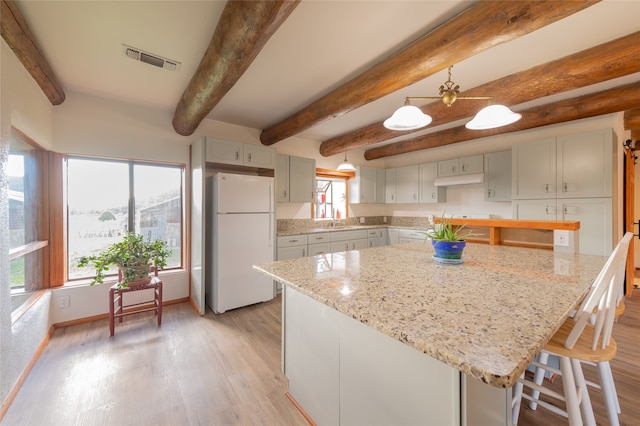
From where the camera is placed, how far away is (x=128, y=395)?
1785mm

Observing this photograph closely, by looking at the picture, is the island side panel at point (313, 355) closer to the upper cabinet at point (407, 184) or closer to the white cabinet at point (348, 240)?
the white cabinet at point (348, 240)

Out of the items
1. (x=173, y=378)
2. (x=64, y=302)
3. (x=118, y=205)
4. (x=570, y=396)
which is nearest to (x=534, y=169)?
(x=570, y=396)

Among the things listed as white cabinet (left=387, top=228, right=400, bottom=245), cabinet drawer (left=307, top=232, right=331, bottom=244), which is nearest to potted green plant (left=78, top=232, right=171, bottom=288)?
cabinet drawer (left=307, top=232, right=331, bottom=244)

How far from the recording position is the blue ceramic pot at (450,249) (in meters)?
1.64

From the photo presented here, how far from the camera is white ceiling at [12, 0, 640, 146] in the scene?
163cm

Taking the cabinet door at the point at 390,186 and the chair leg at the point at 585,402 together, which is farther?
the cabinet door at the point at 390,186

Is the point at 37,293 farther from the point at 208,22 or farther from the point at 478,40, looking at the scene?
the point at 478,40

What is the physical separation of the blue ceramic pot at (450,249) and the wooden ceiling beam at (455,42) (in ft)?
4.13

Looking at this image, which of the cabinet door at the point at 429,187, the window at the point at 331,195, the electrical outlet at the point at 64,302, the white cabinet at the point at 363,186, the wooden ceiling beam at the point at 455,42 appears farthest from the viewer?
the white cabinet at the point at 363,186

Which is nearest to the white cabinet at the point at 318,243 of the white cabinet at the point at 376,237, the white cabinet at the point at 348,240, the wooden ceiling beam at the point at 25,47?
the white cabinet at the point at 348,240

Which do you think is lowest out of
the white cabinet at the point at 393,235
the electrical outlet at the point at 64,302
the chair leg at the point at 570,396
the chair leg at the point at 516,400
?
the chair leg at the point at 516,400

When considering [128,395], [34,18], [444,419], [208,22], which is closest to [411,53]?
[208,22]

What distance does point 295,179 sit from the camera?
4.24m

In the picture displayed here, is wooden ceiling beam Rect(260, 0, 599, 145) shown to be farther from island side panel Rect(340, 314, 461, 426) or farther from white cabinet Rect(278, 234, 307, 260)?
white cabinet Rect(278, 234, 307, 260)
